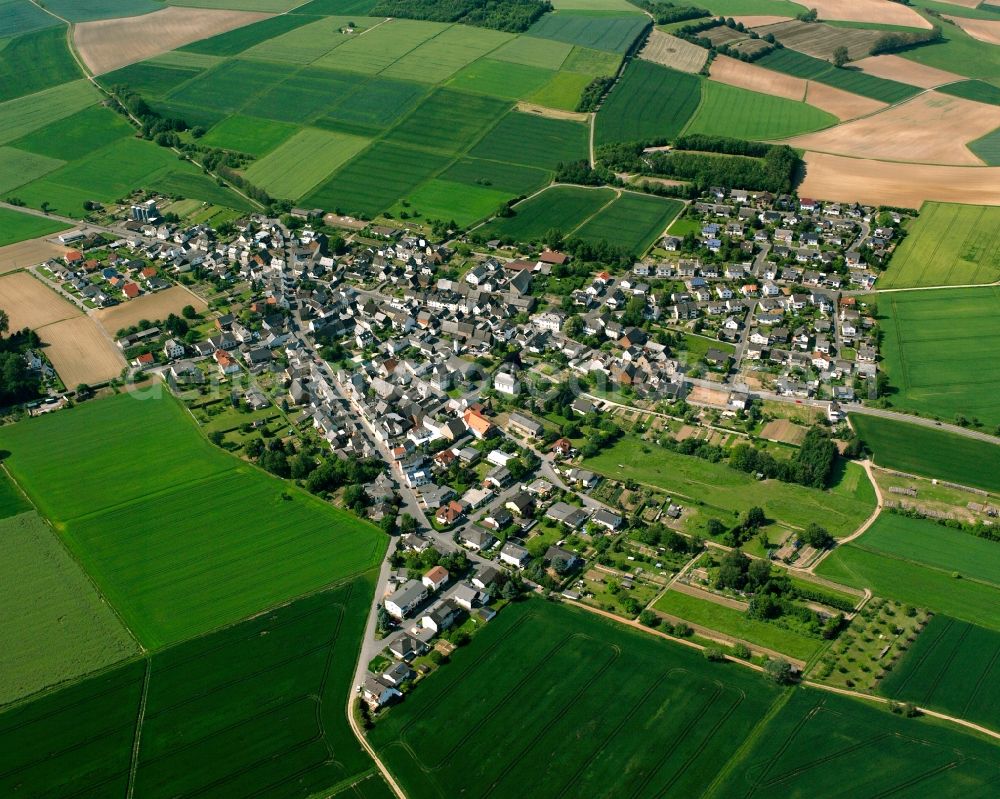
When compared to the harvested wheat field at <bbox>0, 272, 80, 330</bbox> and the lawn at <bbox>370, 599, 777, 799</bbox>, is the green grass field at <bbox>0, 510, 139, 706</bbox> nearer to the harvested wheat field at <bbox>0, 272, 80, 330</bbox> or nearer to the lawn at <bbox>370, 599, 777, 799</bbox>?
the lawn at <bbox>370, 599, 777, 799</bbox>

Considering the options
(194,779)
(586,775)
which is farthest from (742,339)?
(194,779)

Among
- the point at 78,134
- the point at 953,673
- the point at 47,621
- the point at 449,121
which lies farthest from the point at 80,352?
the point at 953,673

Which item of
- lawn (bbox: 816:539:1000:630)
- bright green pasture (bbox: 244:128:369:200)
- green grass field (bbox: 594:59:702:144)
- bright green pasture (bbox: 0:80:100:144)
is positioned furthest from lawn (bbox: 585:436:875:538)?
bright green pasture (bbox: 0:80:100:144)

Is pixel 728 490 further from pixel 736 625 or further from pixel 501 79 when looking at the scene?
pixel 501 79

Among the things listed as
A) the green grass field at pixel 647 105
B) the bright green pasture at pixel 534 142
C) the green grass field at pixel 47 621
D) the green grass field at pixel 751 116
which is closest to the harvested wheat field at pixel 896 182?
the green grass field at pixel 751 116

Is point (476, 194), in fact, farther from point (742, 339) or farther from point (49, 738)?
point (49, 738)
